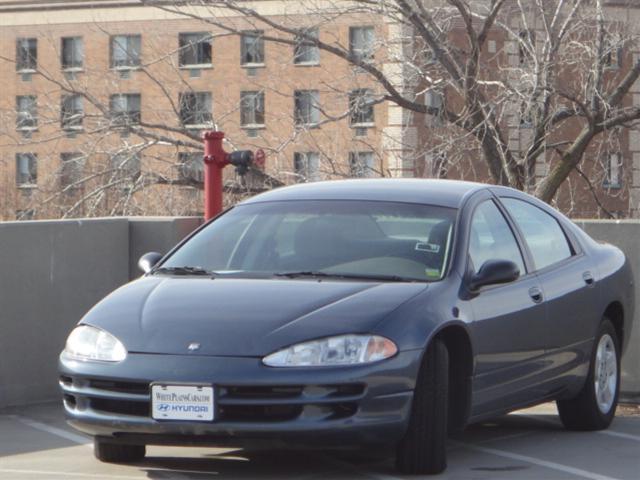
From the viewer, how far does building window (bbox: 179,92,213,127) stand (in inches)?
809

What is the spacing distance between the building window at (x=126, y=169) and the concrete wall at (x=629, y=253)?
32.3 feet

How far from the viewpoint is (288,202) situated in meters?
8.48

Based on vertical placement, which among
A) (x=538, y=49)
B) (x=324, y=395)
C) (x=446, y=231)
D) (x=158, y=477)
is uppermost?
(x=538, y=49)

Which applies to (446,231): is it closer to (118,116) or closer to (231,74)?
(118,116)

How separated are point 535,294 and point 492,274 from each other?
79cm

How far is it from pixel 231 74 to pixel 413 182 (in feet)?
179

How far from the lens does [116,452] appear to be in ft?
25.2

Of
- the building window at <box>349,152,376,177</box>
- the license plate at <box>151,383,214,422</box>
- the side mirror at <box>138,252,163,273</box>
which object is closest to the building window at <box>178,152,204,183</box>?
the building window at <box>349,152,376,177</box>

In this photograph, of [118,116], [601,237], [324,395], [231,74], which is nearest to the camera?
[324,395]

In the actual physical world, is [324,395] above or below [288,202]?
below

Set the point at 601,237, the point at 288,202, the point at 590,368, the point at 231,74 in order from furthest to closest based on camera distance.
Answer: the point at 231,74, the point at 601,237, the point at 590,368, the point at 288,202

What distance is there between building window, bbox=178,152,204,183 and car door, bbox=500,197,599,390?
1132 cm

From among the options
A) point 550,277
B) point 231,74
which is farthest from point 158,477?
point 231,74

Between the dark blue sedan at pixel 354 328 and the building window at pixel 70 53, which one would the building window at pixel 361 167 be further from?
the building window at pixel 70 53
